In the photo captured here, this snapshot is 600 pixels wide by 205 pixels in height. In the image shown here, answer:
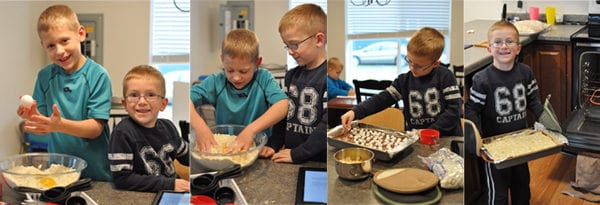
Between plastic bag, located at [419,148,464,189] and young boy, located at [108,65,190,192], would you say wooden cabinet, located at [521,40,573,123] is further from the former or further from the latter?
young boy, located at [108,65,190,192]

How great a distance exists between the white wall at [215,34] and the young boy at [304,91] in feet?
0.09

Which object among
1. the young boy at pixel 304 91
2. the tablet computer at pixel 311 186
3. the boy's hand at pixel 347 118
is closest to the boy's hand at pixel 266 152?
the young boy at pixel 304 91

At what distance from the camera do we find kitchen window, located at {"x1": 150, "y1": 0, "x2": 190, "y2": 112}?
2029 mm

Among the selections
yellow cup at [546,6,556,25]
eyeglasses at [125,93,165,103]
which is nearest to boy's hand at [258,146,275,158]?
eyeglasses at [125,93,165,103]

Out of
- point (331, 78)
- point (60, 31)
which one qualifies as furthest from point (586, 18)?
point (60, 31)

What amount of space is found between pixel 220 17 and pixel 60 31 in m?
0.51

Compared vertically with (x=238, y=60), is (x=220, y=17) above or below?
above

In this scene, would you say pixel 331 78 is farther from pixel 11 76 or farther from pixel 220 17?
pixel 11 76

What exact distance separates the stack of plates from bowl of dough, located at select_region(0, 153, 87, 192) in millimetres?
944

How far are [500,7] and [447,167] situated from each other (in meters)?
0.51

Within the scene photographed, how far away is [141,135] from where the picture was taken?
202cm

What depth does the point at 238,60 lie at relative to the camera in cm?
194

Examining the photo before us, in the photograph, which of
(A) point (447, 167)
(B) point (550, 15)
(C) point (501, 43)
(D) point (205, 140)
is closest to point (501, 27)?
(C) point (501, 43)

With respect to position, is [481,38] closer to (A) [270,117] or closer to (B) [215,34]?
(A) [270,117]
